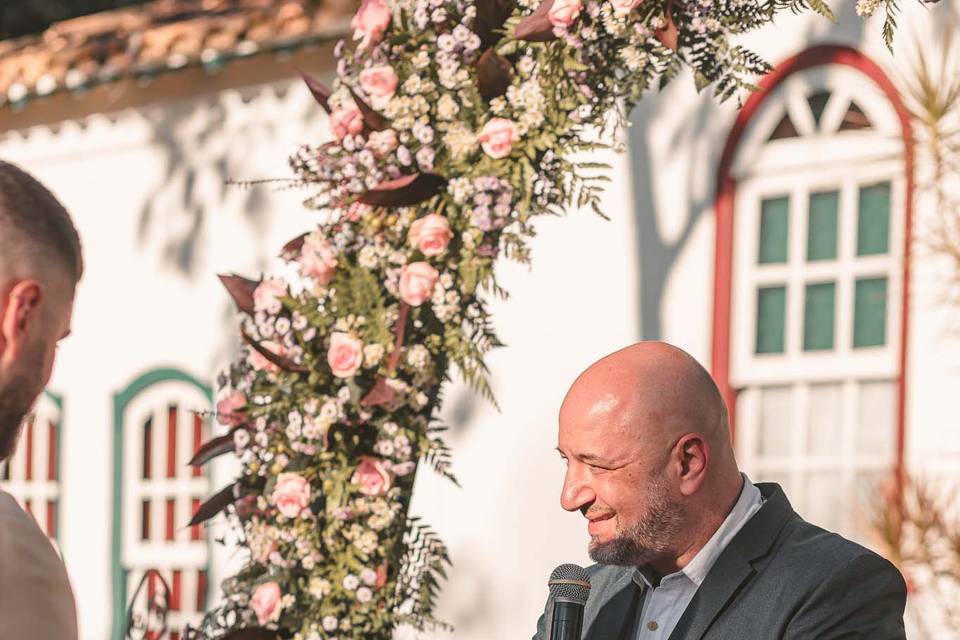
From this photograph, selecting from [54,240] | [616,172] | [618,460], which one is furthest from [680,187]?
[54,240]

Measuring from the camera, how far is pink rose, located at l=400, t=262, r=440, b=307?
4.12 m

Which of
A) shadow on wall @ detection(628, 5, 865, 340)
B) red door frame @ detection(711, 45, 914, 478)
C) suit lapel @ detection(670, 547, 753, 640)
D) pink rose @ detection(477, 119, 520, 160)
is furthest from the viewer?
shadow on wall @ detection(628, 5, 865, 340)

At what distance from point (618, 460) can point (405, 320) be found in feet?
2.84

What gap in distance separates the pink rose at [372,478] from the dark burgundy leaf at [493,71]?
38.2 inches

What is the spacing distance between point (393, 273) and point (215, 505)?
0.79 m

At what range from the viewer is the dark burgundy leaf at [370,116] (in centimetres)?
425

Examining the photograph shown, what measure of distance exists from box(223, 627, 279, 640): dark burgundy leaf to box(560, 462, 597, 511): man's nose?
1.05 meters

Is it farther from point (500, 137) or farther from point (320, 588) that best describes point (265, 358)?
point (500, 137)

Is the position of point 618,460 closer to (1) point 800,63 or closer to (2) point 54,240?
(2) point 54,240

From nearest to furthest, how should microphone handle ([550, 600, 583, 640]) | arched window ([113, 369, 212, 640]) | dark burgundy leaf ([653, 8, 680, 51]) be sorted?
1. microphone handle ([550, 600, 583, 640])
2. dark burgundy leaf ([653, 8, 680, 51])
3. arched window ([113, 369, 212, 640])

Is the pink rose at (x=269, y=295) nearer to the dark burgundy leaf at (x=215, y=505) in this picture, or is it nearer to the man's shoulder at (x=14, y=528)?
the dark burgundy leaf at (x=215, y=505)

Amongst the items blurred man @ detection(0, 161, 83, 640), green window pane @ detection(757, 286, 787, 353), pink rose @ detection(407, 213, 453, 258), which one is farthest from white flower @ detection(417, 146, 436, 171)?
green window pane @ detection(757, 286, 787, 353)

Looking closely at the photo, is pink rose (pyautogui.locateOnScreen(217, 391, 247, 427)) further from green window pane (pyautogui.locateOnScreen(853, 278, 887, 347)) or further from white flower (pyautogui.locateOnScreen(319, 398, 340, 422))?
green window pane (pyautogui.locateOnScreen(853, 278, 887, 347))

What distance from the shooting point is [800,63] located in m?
7.55
